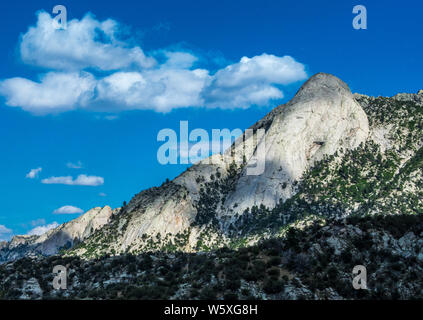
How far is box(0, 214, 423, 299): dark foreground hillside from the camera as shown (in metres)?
46.7

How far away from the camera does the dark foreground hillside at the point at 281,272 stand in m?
46.7

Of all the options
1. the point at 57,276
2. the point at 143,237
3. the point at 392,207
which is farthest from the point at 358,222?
the point at 143,237

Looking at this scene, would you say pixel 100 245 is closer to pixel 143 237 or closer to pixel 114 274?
pixel 143 237

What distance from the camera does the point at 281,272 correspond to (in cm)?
5066

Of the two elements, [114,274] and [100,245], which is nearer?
[114,274]

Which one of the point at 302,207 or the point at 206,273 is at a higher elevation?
the point at 302,207

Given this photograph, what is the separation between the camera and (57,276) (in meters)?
62.3
